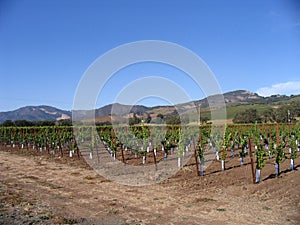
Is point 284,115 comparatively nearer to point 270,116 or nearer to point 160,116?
point 270,116

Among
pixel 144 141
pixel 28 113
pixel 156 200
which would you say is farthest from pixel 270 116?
pixel 28 113

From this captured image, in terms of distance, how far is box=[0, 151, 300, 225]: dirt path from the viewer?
18.2ft

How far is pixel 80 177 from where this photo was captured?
10297 mm

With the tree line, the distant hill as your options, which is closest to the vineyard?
the tree line

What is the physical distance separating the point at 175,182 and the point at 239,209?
3330 mm

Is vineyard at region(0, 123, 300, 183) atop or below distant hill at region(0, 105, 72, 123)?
below

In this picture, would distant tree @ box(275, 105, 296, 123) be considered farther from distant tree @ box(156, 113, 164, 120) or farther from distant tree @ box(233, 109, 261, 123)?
distant tree @ box(156, 113, 164, 120)

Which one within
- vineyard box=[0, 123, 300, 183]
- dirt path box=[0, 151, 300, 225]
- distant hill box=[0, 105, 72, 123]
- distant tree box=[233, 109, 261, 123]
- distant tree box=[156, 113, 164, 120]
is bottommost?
dirt path box=[0, 151, 300, 225]

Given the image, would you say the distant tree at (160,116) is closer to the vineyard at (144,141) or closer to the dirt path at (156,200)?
the vineyard at (144,141)

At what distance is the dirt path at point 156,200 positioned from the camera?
5543mm

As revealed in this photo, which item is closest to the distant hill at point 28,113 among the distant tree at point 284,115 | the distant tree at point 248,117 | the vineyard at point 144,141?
the distant tree at point 248,117

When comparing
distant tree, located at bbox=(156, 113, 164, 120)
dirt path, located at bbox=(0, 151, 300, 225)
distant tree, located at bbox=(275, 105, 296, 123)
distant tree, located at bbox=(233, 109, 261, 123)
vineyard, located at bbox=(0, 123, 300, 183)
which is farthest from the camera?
distant tree, located at bbox=(275, 105, 296, 123)

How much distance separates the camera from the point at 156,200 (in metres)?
6.98

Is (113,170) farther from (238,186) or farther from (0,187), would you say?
(238,186)
